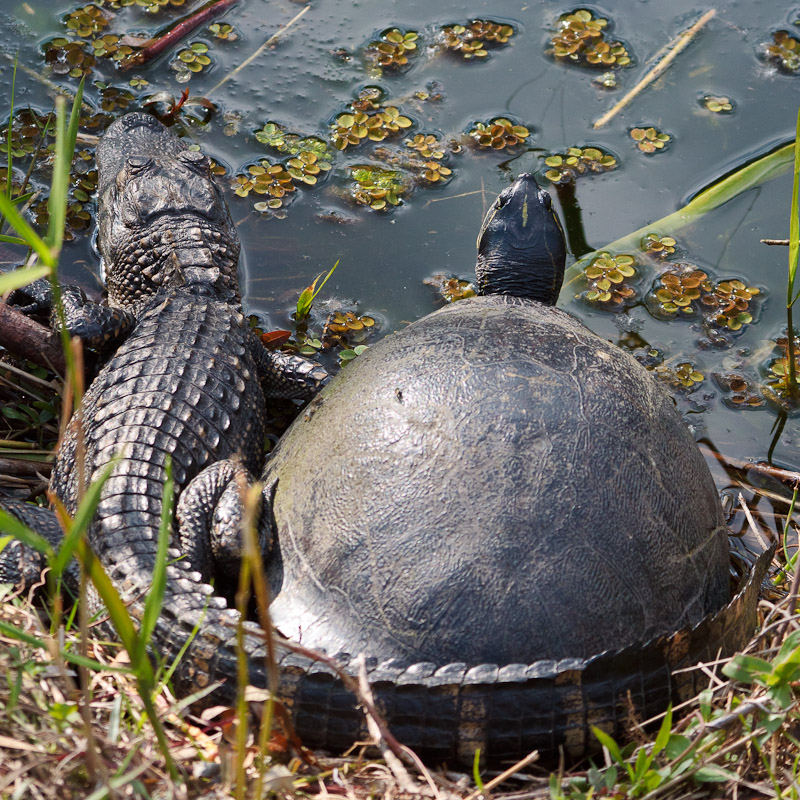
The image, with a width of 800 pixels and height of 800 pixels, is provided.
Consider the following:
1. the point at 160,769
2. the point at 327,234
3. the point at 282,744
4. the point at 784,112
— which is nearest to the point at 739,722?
the point at 282,744

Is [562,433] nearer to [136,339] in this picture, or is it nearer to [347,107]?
[136,339]

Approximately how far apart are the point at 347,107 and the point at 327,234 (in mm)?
942

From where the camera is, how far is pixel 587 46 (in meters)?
5.24

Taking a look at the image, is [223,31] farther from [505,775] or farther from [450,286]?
[505,775]

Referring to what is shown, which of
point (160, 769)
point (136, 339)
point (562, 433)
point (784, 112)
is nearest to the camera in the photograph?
point (160, 769)

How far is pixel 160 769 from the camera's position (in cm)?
207

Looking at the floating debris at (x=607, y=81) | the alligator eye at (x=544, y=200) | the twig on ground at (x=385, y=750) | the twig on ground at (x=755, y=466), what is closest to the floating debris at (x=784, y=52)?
the floating debris at (x=607, y=81)

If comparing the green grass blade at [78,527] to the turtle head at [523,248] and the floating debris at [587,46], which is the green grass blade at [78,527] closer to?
the turtle head at [523,248]

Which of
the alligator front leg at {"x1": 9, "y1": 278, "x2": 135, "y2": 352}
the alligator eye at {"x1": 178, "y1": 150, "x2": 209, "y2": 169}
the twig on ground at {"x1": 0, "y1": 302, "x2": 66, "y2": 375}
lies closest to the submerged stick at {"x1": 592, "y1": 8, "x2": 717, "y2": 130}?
the alligator eye at {"x1": 178, "y1": 150, "x2": 209, "y2": 169}

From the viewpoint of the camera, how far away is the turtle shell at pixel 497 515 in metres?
2.35

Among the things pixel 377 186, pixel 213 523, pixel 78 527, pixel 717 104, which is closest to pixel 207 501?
pixel 213 523

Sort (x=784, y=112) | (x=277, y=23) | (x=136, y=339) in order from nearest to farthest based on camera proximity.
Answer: (x=136, y=339)
(x=784, y=112)
(x=277, y=23)

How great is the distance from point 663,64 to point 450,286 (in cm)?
209

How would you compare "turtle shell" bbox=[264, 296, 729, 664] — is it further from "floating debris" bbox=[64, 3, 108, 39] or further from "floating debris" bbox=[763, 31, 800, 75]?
"floating debris" bbox=[64, 3, 108, 39]
